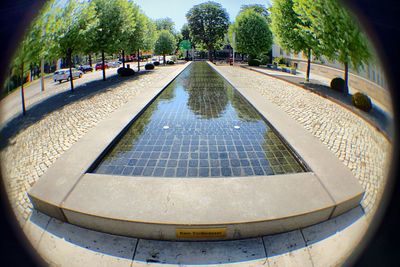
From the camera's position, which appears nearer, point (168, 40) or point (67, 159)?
point (67, 159)

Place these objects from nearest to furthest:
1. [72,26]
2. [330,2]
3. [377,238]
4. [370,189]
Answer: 1. [377,238]
2. [370,189]
3. [330,2]
4. [72,26]

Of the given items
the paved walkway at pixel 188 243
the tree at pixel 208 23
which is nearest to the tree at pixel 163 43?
the tree at pixel 208 23

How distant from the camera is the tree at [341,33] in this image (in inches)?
274

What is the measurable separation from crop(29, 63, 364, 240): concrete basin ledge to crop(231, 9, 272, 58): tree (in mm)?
37504

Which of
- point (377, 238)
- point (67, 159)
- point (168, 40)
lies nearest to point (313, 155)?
point (377, 238)

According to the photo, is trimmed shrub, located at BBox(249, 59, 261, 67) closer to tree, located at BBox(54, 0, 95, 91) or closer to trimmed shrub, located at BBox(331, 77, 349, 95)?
trimmed shrub, located at BBox(331, 77, 349, 95)

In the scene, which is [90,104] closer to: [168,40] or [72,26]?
[72,26]

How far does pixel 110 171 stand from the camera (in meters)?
5.54

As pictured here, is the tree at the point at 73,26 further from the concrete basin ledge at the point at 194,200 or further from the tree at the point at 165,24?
the tree at the point at 165,24

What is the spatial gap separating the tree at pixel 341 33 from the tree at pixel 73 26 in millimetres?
13677

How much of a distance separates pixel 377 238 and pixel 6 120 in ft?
41.3

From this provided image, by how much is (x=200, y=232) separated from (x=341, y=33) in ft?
31.4

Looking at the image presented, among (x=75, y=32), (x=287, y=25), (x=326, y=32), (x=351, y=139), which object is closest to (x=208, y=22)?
(x=287, y=25)

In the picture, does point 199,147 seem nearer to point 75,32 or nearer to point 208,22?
point 75,32
